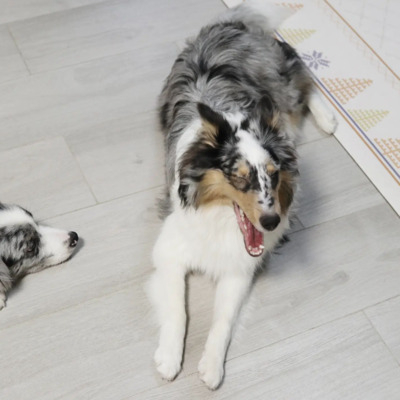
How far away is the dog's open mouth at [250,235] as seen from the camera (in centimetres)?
214

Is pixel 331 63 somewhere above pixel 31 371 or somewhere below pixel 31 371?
above

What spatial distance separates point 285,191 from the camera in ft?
7.04

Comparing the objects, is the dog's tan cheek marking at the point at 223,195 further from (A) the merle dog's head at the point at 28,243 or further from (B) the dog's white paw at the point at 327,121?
(B) the dog's white paw at the point at 327,121

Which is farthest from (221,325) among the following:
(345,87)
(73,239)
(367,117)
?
(345,87)

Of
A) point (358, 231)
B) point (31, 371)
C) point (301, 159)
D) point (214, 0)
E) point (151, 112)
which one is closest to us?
point (31, 371)

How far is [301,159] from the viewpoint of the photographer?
9.60 ft

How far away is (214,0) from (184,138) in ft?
5.56

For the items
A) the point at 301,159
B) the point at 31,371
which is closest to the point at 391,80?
the point at 301,159

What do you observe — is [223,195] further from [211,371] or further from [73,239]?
[73,239]

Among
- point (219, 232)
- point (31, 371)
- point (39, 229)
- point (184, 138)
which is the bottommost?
point (31, 371)

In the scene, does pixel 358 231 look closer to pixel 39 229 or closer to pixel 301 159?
pixel 301 159

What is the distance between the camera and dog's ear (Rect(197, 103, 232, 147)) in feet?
6.57

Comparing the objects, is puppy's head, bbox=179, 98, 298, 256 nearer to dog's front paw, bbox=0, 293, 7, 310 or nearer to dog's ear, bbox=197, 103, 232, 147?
dog's ear, bbox=197, 103, 232, 147

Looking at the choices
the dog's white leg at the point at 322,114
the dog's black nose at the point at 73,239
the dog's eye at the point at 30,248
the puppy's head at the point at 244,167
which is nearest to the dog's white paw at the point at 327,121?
the dog's white leg at the point at 322,114
